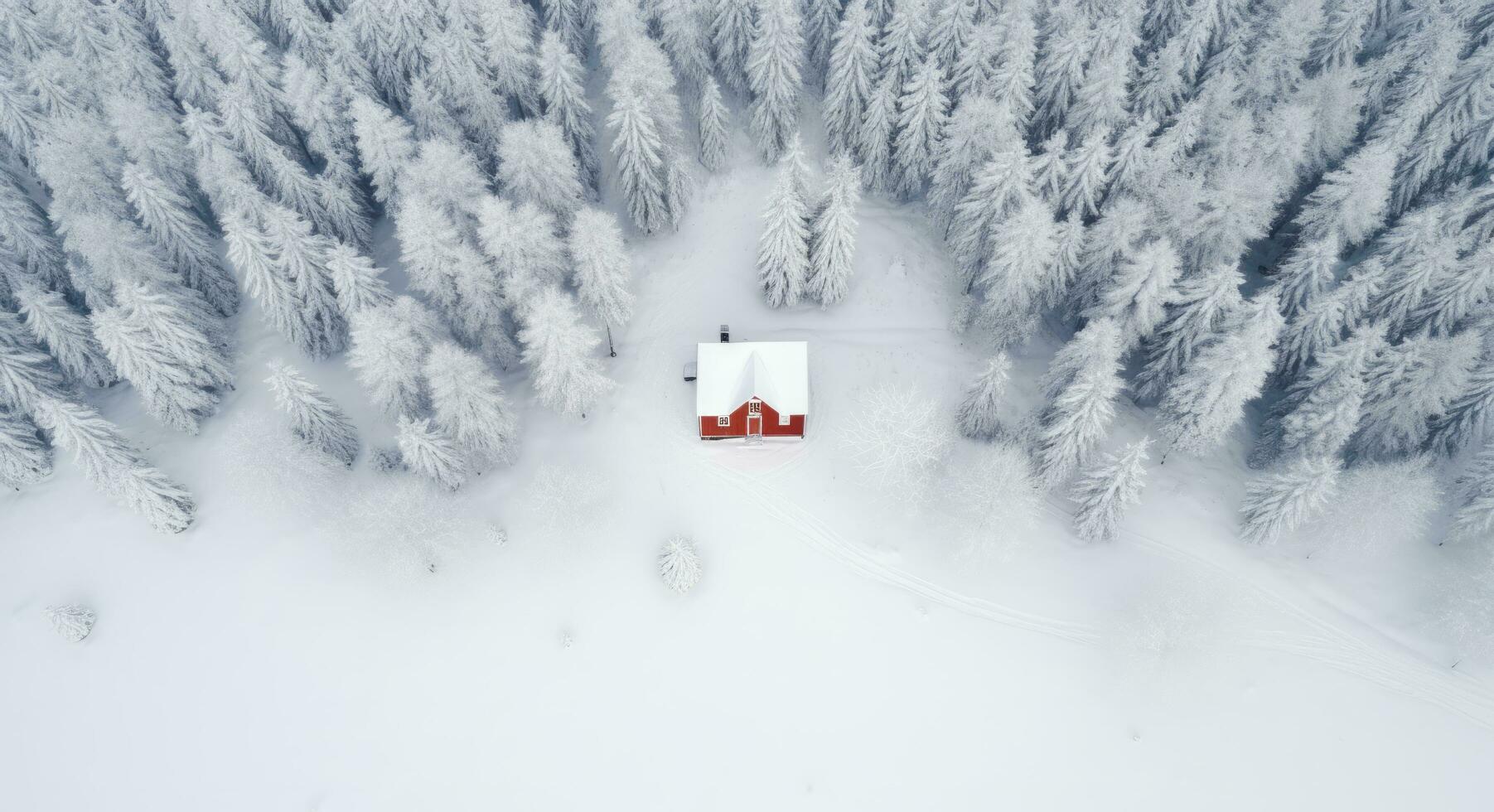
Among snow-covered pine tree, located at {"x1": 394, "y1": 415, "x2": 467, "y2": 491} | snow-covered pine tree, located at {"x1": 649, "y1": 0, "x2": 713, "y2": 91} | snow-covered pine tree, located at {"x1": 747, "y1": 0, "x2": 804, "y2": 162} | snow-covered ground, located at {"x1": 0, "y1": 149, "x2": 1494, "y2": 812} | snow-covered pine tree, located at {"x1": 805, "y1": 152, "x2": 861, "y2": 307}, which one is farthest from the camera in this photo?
snow-covered pine tree, located at {"x1": 649, "y1": 0, "x2": 713, "y2": 91}

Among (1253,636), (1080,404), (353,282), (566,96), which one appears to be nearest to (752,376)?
(1080,404)

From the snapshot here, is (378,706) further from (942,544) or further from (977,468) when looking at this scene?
(977,468)

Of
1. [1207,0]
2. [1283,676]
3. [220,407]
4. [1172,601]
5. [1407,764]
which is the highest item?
[1207,0]

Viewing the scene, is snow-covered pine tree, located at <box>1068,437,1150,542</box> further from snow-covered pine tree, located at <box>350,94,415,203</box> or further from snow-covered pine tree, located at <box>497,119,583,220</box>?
snow-covered pine tree, located at <box>350,94,415,203</box>

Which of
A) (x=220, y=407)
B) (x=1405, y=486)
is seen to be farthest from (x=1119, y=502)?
(x=220, y=407)

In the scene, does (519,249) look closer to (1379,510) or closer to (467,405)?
(467,405)

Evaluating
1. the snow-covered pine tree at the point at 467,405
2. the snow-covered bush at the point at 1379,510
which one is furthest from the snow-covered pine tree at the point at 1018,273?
the snow-covered pine tree at the point at 467,405

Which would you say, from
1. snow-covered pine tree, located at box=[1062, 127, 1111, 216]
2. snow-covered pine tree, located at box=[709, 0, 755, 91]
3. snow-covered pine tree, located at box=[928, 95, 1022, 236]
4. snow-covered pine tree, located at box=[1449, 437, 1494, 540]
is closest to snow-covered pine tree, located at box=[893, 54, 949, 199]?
snow-covered pine tree, located at box=[928, 95, 1022, 236]
